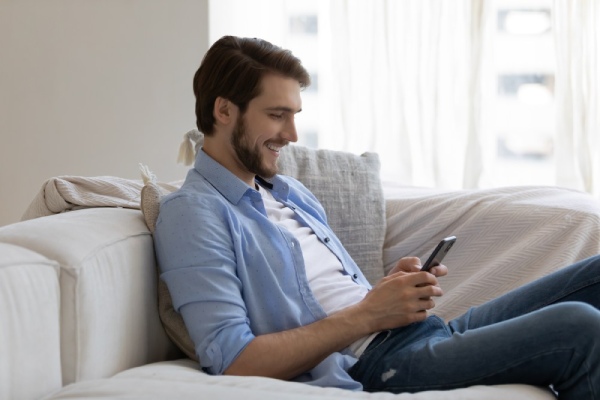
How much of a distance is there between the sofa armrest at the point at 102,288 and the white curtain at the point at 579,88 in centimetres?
220

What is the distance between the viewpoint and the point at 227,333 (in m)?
1.50

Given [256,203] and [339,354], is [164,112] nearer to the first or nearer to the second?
[256,203]

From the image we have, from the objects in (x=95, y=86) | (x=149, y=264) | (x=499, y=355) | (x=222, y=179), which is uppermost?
(x=95, y=86)

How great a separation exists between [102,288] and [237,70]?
541mm

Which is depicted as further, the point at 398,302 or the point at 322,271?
the point at 322,271

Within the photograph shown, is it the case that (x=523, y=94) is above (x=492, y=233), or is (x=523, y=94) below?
above

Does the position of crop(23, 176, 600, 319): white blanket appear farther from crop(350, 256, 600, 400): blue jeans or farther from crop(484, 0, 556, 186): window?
crop(484, 0, 556, 186): window

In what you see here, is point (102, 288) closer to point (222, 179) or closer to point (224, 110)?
point (222, 179)

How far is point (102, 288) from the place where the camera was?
148cm

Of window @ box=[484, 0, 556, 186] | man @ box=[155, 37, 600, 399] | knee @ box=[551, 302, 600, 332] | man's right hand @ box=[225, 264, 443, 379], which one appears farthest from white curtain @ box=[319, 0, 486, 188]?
knee @ box=[551, 302, 600, 332]

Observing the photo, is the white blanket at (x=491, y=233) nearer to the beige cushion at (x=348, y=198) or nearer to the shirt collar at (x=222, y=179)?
the beige cushion at (x=348, y=198)

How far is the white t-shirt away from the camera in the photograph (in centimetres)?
174

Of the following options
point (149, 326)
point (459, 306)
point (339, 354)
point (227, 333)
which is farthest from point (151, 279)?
point (459, 306)

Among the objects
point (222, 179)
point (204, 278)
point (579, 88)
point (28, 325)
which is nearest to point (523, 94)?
point (579, 88)
